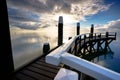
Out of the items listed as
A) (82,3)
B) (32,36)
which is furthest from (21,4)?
(82,3)

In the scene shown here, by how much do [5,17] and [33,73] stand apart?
1520mm

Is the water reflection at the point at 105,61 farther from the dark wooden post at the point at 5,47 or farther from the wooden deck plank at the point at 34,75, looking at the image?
the dark wooden post at the point at 5,47

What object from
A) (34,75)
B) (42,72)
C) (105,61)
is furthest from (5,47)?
(105,61)

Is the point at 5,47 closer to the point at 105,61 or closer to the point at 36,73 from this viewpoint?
the point at 36,73

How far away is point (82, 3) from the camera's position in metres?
7.64

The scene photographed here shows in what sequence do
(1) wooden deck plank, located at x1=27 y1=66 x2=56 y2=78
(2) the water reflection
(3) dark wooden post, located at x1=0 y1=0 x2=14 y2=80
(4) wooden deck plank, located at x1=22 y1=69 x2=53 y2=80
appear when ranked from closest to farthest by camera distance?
(3) dark wooden post, located at x1=0 y1=0 x2=14 y2=80, (4) wooden deck plank, located at x1=22 y1=69 x2=53 y2=80, (1) wooden deck plank, located at x1=27 y1=66 x2=56 y2=78, (2) the water reflection

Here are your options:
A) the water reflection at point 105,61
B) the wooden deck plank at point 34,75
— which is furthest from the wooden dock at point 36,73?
the water reflection at point 105,61

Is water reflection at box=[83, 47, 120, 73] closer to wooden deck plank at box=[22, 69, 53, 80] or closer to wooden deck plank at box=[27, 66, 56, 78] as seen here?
wooden deck plank at box=[27, 66, 56, 78]

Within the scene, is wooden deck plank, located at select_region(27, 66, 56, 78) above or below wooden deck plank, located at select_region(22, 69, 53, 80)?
above

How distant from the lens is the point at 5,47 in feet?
7.03

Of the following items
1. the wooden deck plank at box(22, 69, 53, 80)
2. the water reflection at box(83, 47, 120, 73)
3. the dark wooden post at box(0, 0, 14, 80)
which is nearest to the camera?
the dark wooden post at box(0, 0, 14, 80)

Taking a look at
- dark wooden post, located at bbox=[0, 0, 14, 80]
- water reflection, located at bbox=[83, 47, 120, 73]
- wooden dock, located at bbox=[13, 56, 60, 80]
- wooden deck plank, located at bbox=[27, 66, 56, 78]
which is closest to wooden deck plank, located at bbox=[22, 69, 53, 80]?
wooden dock, located at bbox=[13, 56, 60, 80]

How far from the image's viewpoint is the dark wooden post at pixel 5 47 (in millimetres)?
2002

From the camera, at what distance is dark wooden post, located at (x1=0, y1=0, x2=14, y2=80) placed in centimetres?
200
